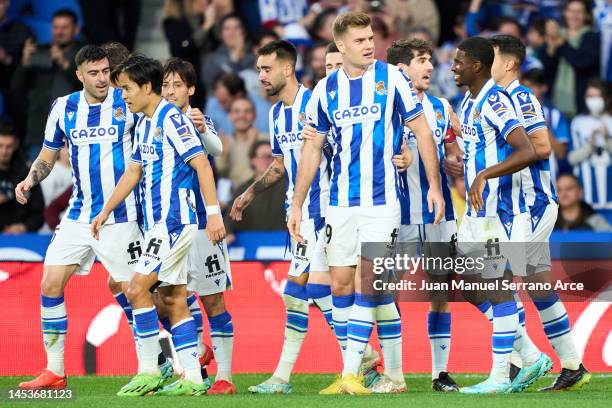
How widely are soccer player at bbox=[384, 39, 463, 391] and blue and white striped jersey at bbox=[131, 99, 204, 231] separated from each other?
153 centimetres

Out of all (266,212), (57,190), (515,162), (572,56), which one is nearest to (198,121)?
(515,162)

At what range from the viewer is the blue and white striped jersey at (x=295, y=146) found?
361 inches

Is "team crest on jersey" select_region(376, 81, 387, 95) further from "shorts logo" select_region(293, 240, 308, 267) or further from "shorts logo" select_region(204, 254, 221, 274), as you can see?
"shorts logo" select_region(204, 254, 221, 274)

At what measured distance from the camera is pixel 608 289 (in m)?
10.6

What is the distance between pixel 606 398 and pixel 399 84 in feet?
7.66

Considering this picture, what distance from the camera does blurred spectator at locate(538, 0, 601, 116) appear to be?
50.4 feet

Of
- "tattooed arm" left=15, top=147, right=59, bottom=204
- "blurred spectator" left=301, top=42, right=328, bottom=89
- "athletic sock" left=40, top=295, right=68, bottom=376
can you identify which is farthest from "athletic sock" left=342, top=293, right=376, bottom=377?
"blurred spectator" left=301, top=42, right=328, bottom=89

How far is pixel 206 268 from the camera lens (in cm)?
908

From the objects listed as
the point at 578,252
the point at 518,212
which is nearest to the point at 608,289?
the point at 578,252

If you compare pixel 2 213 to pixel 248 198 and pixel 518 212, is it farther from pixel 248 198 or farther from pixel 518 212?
pixel 518 212

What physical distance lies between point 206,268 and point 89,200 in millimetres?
989

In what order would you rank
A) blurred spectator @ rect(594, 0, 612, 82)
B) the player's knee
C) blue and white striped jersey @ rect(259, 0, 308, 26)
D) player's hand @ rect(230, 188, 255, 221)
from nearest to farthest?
the player's knee, player's hand @ rect(230, 188, 255, 221), blurred spectator @ rect(594, 0, 612, 82), blue and white striped jersey @ rect(259, 0, 308, 26)

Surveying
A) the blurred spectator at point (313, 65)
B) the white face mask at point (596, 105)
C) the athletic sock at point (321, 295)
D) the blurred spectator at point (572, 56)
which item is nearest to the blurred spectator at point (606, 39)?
the blurred spectator at point (572, 56)

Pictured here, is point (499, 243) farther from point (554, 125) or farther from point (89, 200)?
point (554, 125)
